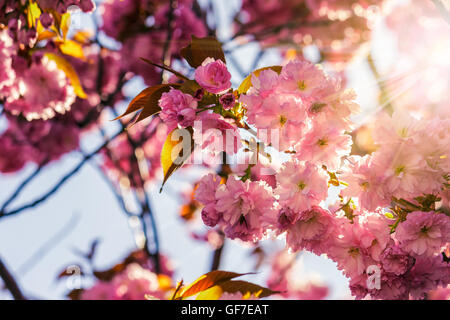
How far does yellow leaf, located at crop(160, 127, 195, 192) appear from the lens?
3.10ft

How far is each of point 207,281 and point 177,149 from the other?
0.42 meters

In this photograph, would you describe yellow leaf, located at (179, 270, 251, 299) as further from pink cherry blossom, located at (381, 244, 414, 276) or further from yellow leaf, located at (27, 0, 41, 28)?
yellow leaf, located at (27, 0, 41, 28)

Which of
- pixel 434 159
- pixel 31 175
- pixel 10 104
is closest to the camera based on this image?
pixel 434 159

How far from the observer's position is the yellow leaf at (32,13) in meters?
1.50

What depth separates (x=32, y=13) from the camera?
1.52 meters

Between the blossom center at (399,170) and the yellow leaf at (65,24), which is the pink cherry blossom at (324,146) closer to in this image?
the blossom center at (399,170)

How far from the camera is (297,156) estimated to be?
0.86 meters

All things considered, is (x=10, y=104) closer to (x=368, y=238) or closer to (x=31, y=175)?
(x=31, y=175)

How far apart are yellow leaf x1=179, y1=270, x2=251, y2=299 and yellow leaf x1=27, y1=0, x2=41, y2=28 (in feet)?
3.67

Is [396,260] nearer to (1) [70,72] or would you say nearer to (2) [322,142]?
(2) [322,142]

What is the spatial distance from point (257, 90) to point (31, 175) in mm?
1772

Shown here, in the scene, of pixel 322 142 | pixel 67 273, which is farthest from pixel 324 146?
pixel 67 273

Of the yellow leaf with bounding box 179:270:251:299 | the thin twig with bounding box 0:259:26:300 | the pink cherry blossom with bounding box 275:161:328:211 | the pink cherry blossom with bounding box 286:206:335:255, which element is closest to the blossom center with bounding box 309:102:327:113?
the pink cherry blossom with bounding box 275:161:328:211

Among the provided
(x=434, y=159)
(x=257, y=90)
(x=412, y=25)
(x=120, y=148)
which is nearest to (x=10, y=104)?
(x=257, y=90)
